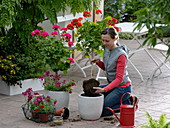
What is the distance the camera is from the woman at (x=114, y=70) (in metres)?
5.36

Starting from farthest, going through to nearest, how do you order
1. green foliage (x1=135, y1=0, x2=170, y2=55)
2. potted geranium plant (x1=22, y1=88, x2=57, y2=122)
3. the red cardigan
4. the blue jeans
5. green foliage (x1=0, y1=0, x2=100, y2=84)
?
green foliage (x1=0, y1=0, x2=100, y2=84) → the blue jeans → the red cardigan → potted geranium plant (x1=22, y1=88, x2=57, y2=122) → green foliage (x1=135, y1=0, x2=170, y2=55)

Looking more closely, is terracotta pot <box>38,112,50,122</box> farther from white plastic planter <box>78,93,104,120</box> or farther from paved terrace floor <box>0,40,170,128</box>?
white plastic planter <box>78,93,104,120</box>

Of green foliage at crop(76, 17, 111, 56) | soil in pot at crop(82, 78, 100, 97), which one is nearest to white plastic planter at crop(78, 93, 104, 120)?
soil in pot at crop(82, 78, 100, 97)

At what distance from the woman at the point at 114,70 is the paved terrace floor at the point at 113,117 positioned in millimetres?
250

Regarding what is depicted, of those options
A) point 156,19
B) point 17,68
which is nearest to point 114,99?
point 17,68

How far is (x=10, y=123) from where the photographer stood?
5.31 m

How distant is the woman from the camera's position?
5.36 m

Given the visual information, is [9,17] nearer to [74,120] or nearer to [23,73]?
[23,73]

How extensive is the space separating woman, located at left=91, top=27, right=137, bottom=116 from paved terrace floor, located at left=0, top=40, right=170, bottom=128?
25 centimetres

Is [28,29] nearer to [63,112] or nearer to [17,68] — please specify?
[17,68]

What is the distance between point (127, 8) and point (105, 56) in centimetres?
1039

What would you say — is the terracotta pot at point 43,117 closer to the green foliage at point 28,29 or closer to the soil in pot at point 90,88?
the soil in pot at point 90,88

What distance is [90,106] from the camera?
209 inches

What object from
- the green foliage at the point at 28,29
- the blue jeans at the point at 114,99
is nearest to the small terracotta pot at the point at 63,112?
the blue jeans at the point at 114,99
